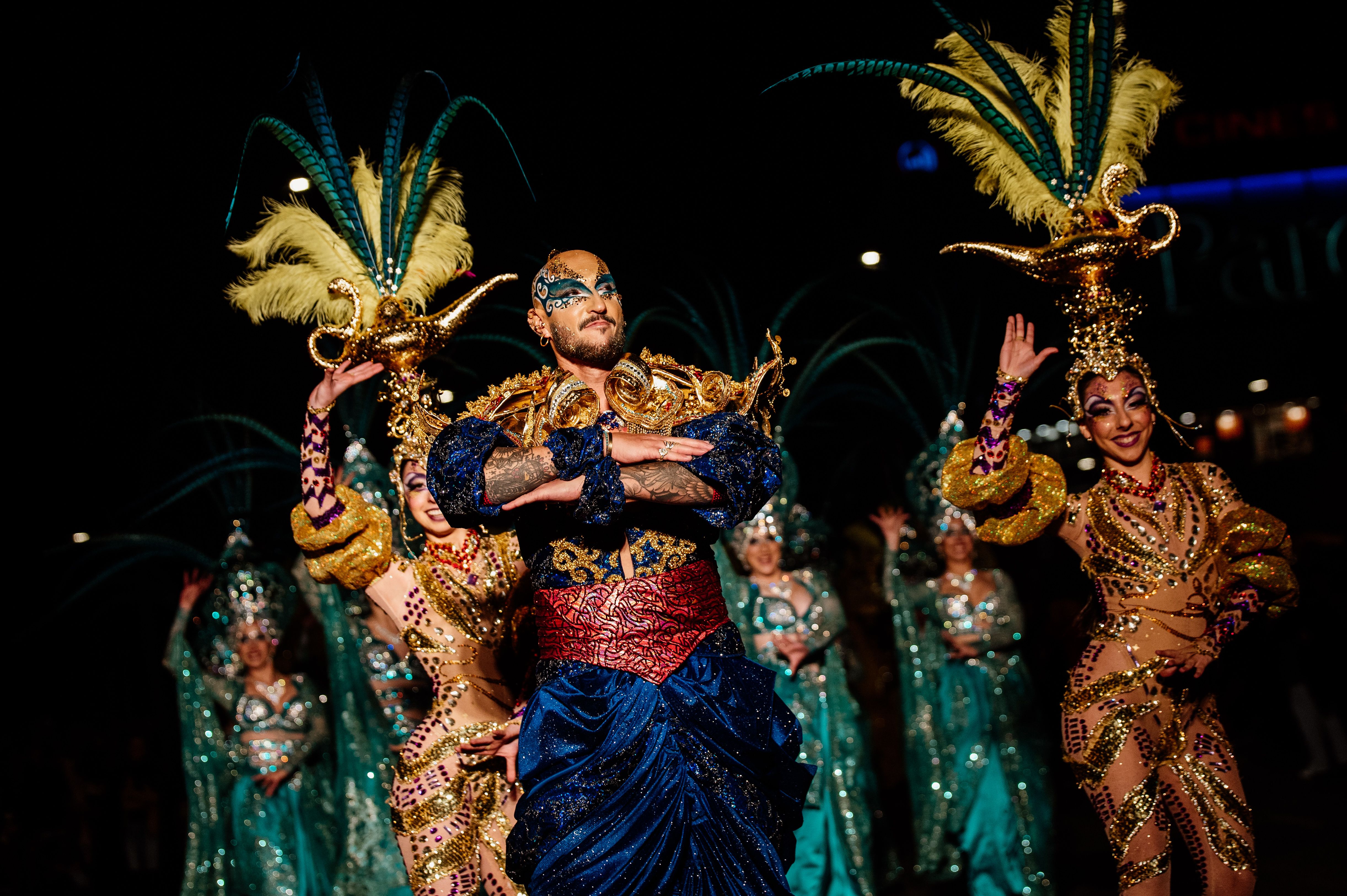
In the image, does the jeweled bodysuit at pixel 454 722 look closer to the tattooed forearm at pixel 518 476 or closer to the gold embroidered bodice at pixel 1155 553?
the tattooed forearm at pixel 518 476

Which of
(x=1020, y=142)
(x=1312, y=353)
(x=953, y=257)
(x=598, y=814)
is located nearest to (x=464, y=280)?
(x=1020, y=142)

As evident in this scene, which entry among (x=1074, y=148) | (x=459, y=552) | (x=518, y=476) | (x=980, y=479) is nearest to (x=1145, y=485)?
(x=980, y=479)

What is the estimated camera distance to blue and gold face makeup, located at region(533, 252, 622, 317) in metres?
3.28

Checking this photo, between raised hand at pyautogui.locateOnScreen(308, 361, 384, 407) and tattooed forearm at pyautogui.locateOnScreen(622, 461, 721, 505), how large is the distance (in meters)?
1.22

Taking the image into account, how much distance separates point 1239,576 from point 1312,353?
8597 millimetres

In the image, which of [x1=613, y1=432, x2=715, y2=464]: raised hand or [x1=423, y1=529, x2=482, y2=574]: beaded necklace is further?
[x1=423, y1=529, x2=482, y2=574]: beaded necklace

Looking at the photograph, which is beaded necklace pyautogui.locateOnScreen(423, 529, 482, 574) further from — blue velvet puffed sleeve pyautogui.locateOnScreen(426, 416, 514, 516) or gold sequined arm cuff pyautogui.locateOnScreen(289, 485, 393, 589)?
blue velvet puffed sleeve pyautogui.locateOnScreen(426, 416, 514, 516)

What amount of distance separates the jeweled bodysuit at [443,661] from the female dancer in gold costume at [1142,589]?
5.26 ft

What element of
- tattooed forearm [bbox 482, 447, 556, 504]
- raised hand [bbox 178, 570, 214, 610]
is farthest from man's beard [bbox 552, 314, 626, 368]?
raised hand [bbox 178, 570, 214, 610]

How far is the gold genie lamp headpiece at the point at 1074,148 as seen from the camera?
3.93 metres

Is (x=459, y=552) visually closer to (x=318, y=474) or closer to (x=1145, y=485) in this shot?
(x=318, y=474)

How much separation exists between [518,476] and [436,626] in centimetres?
152

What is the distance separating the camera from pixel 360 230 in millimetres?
4137

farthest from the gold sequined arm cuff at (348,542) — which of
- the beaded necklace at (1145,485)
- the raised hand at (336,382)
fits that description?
the beaded necklace at (1145,485)
